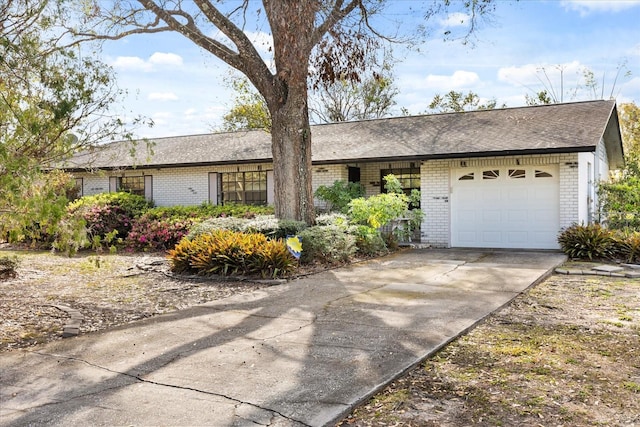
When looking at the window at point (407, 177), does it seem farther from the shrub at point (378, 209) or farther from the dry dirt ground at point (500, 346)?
the dry dirt ground at point (500, 346)

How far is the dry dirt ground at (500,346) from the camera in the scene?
3.78 metres

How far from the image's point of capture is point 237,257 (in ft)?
31.9

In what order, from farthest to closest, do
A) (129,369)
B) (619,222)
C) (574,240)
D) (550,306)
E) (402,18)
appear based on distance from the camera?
(619,222) < (402,18) < (574,240) < (550,306) < (129,369)

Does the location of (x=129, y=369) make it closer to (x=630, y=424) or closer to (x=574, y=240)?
(x=630, y=424)

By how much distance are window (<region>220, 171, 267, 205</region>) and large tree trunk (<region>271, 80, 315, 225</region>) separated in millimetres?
5169

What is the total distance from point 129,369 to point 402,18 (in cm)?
1134

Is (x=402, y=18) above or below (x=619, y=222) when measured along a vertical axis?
above

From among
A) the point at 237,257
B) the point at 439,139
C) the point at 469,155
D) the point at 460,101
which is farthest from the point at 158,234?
the point at 460,101

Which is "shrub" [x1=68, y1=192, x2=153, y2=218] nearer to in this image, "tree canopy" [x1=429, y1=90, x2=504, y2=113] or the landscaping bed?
the landscaping bed

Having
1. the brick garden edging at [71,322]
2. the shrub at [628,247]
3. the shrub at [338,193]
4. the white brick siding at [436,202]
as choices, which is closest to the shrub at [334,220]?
the shrub at [338,193]

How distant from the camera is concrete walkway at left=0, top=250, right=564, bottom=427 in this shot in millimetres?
3787

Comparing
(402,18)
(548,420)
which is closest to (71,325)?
(548,420)

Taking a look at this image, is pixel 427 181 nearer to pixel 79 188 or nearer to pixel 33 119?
pixel 33 119

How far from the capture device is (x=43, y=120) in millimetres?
7430
